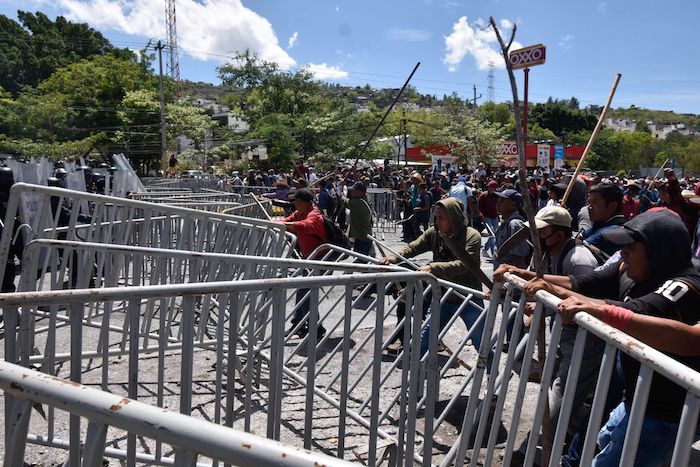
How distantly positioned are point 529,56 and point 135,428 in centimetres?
273

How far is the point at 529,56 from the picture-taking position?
309cm

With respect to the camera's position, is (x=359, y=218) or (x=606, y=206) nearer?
(x=606, y=206)

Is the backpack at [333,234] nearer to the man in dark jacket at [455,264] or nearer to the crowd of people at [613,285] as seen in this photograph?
the crowd of people at [613,285]

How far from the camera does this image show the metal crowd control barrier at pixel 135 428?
1.19 metres

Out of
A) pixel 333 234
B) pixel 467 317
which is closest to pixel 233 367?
pixel 467 317

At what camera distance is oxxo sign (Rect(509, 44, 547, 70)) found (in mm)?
2986

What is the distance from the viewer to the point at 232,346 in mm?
2645

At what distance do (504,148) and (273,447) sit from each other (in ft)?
190

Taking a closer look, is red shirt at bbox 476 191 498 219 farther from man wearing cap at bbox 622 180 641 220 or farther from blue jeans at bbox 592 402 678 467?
blue jeans at bbox 592 402 678 467

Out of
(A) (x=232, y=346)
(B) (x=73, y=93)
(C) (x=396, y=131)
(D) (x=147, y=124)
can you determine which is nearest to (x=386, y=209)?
(A) (x=232, y=346)

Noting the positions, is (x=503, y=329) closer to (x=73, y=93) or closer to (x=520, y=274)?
(x=520, y=274)

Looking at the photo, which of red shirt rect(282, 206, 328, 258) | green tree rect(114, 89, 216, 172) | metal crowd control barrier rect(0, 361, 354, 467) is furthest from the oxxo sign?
green tree rect(114, 89, 216, 172)

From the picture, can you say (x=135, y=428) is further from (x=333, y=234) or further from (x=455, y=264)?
(x=333, y=234)

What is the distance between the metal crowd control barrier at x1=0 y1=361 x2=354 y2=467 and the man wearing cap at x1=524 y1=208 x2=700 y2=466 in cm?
153
